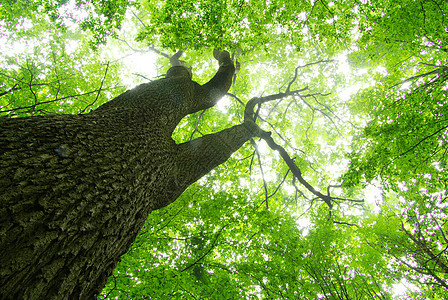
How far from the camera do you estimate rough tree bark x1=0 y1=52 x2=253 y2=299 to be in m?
1.06

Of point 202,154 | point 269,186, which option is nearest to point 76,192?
point 202,154

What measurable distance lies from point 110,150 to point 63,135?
40 centimetres

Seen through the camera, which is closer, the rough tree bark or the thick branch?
the rough tree bark

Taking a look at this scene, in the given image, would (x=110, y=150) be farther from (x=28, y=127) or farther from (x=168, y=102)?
(x=168, y=102)

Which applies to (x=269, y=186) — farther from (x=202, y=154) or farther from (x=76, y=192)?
(x=76, y=192)

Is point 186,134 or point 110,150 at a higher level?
point 186,134


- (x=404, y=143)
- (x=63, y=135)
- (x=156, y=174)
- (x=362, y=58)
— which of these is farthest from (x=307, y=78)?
(x=63, y=135)

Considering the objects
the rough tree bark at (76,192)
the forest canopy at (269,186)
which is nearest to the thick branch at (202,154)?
the rough tree bark at (76,192)

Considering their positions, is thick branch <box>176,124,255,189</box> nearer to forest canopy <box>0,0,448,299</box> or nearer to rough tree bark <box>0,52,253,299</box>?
rough tree bark <box>0,52,253,299</box>

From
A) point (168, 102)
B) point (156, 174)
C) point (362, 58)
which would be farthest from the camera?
point (362, 58)

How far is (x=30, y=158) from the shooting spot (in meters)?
1.37

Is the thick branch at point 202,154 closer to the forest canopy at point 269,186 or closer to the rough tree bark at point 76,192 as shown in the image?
the rough tree bark at point 76,192

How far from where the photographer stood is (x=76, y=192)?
143cm

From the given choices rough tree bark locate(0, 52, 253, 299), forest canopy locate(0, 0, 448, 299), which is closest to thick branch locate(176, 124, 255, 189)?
rough tree bark locate(0, 52, 253, 299)
